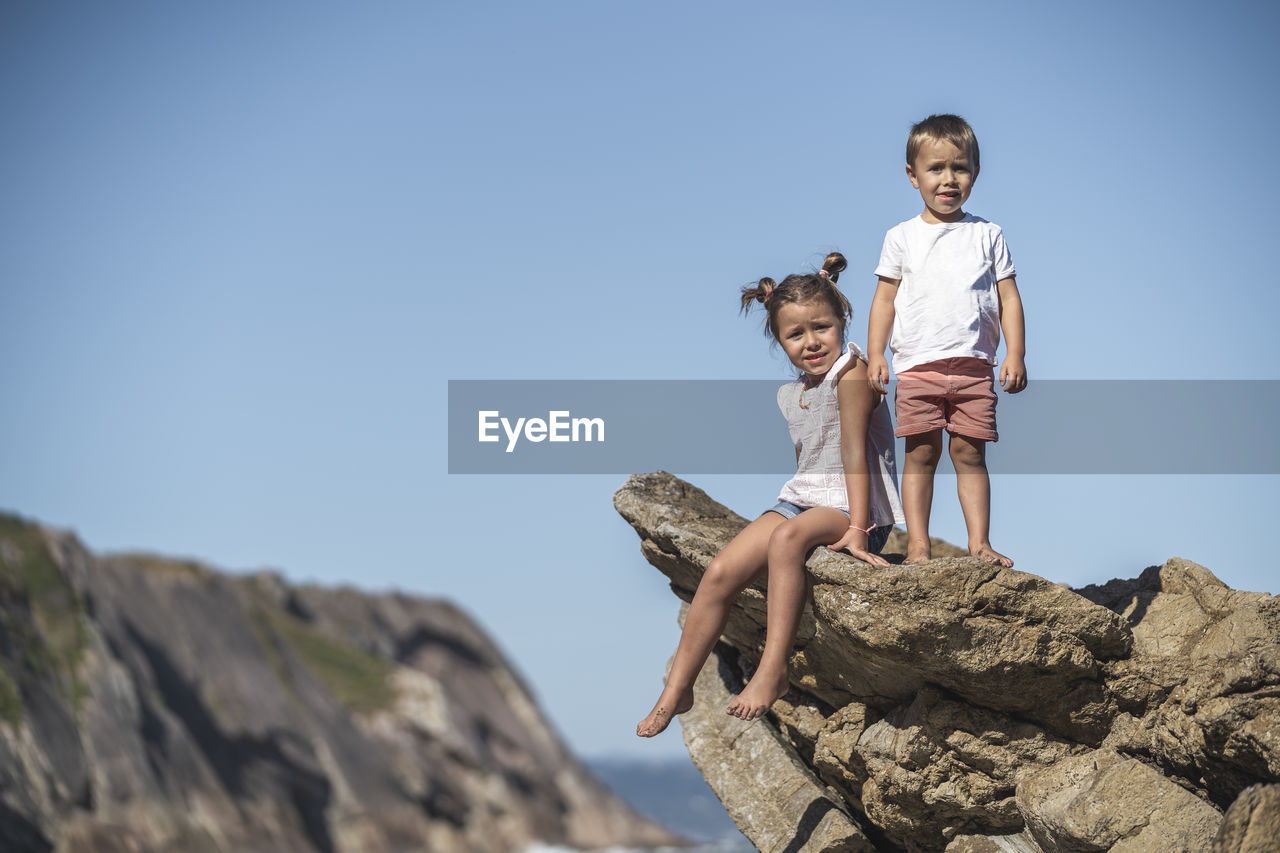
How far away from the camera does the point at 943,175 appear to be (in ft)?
21.5

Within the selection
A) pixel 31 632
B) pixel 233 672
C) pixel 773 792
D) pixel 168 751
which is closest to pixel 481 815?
pixel 233 672

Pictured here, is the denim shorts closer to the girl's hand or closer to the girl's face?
the girl's hand

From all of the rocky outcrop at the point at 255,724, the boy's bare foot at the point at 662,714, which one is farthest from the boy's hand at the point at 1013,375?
the rocky outcrop at the point at 255,724

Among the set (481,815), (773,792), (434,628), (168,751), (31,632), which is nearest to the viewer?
(773,792)

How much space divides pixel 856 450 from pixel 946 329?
813mm

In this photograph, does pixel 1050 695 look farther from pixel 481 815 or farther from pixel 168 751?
pixel 481 815

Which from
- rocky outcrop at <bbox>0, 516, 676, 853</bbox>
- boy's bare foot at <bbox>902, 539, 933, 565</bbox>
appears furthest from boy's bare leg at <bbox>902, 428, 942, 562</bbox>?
rocky outcrop at <bbox>0, 516, 676, 853</bbox>

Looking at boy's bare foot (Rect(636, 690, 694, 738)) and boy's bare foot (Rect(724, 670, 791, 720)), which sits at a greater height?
boy's bare foot (Rect(724, 670, 791, 720))

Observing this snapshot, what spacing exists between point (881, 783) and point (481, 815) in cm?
3689

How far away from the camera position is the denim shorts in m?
6.64

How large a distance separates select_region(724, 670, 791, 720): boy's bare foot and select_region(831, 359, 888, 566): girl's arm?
2.58 ft

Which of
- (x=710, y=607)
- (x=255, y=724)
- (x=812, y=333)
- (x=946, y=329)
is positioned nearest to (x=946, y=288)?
(x=946, y=329)

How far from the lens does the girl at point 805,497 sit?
6.34 m

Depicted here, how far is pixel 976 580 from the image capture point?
5.97 metres
